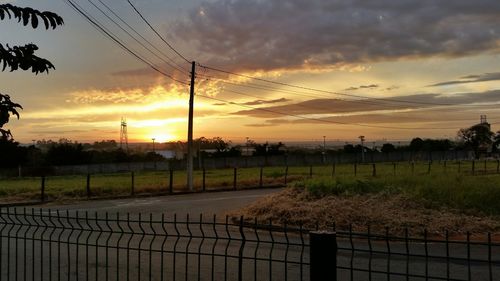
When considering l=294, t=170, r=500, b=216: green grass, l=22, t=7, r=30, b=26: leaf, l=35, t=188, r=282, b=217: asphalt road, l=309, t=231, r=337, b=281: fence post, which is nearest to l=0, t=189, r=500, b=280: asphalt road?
l=309, t=231, r=337, b=281: fence post

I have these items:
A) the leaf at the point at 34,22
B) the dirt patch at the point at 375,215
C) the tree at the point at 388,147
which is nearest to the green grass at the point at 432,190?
the dirt patch at the point at 375,215

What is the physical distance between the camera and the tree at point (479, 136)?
109725mm

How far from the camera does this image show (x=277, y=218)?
14.9m

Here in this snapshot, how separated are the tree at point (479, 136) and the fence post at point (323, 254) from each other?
114 meters

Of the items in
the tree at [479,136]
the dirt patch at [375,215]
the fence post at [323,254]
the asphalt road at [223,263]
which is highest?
→ the tree at [479,136]

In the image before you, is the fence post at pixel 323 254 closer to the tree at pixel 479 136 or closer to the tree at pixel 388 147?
the tree at pixel 388 147

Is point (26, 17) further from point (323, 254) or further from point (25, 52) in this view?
point (323, 254)

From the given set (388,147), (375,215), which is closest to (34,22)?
(375,215)

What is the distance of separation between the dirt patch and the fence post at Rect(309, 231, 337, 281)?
8.18 meters

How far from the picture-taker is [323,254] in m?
3.97

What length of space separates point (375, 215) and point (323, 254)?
10.2 metres

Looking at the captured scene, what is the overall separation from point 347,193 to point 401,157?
7036cm

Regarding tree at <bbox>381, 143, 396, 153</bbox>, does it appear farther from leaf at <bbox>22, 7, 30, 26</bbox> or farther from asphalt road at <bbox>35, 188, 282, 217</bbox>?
leaf at <bbox>22, 7, 30, 26</bbox>

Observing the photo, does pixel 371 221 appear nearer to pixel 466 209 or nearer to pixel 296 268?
pixel 466 209
